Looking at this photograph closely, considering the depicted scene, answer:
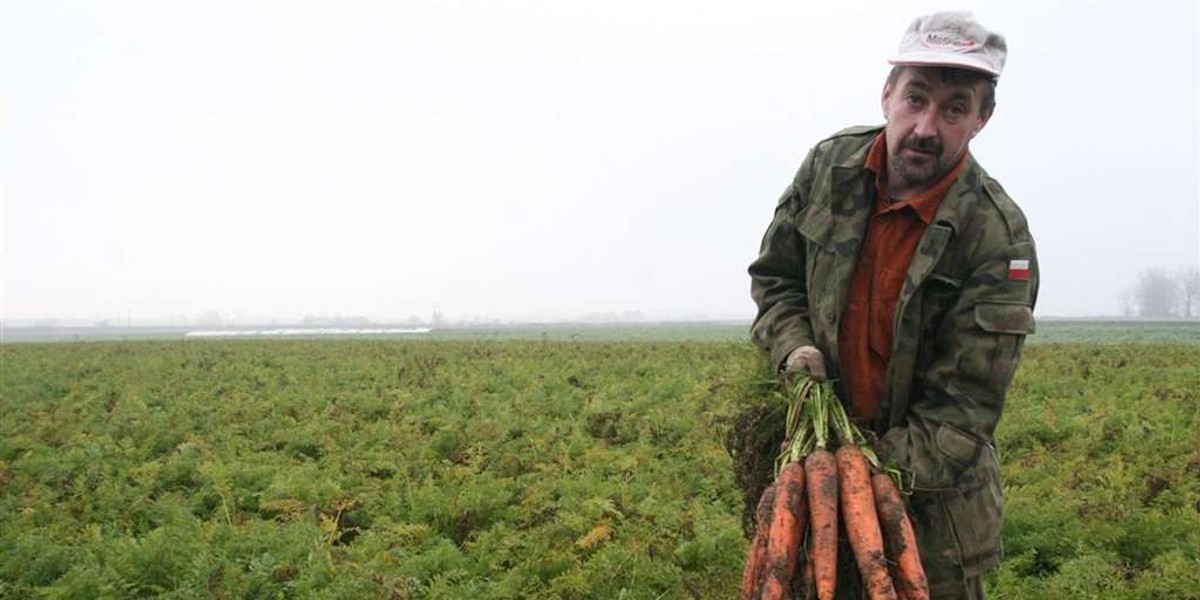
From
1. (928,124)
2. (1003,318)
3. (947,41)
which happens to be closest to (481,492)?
(1003,318)

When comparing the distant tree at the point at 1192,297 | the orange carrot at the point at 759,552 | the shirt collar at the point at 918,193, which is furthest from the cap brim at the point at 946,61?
the distant tree at the point at 1192,297

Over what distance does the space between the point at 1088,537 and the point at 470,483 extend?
5.34 m

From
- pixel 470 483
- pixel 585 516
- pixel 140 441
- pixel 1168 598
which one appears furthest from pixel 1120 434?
pixel 140 441

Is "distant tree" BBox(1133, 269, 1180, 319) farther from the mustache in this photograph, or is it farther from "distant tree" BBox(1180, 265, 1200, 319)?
the mustache

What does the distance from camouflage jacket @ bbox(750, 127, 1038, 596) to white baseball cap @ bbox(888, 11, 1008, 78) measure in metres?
0.37

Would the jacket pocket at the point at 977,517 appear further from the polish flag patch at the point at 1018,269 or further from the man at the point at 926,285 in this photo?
the polish flag patch at the point at 1018,269

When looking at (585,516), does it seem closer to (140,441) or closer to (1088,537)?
(1088,537)

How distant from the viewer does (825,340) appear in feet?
9.54

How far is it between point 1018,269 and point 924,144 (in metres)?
0.49

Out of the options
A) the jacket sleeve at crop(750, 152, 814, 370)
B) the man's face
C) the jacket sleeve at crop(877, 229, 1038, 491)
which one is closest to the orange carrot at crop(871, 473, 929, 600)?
the jacket sleeve at crop(877, 229, 1038, 491)

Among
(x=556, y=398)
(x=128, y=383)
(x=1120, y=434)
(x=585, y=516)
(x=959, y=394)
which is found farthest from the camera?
(x=128, y=383)

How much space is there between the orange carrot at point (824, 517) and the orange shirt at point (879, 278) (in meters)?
0.28

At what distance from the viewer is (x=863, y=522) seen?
276cm

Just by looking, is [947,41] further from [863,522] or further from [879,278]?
[863,522]
